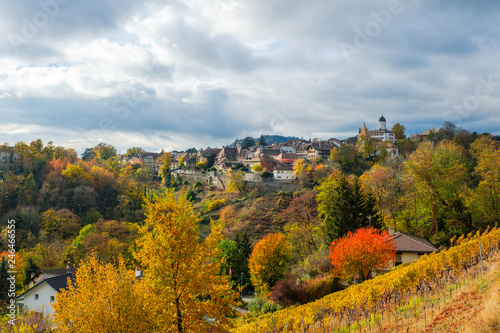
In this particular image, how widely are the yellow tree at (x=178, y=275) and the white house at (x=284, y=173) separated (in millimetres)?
60290

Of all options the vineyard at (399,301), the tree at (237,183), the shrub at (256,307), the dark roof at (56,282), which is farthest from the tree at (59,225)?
the vineyard at (399,301)

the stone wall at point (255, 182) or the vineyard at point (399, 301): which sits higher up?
the stone wall at point (255, 182)

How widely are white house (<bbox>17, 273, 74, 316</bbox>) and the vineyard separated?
855 inches

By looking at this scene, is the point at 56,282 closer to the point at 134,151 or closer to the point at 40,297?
the point at 40,297

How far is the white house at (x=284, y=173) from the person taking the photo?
2781 inches

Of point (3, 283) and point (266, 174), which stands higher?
point (266, 174)

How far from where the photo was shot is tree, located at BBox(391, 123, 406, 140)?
295 feet

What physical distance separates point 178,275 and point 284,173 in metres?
61.9

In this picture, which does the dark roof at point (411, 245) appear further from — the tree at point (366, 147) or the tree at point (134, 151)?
the tree at point (134, 151)

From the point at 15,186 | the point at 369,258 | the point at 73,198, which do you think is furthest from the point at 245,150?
the point at 369,258

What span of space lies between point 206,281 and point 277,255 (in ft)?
78.6

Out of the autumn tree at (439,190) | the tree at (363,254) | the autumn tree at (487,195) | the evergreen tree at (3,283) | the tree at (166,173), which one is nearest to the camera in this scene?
the tree at (363,254)

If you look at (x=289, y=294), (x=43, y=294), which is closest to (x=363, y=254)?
A: (x=289, y=294)

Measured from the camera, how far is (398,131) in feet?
297
